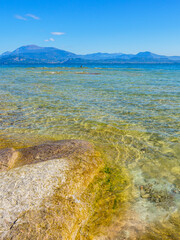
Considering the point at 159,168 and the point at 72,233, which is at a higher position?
the point at 72,233

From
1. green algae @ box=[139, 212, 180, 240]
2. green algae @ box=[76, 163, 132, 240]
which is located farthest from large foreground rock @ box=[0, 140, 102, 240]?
green algae @ box=[139, 212, 180, 240]

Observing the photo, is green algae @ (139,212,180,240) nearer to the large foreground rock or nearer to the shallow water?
the shallow water

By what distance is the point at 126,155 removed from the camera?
293 inches

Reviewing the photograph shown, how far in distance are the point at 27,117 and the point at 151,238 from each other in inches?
397

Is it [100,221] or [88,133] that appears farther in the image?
[88,133]

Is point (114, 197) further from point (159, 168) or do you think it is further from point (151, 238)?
point (159, 168)

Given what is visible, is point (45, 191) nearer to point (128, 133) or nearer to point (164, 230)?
point (164, 230)

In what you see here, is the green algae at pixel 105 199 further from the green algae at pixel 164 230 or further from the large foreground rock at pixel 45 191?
the green algae at pixel 164 230

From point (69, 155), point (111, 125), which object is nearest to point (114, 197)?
point (69, 155)

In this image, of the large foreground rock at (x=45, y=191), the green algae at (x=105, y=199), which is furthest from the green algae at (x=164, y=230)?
the large foreground rock at (x=45, y=191)

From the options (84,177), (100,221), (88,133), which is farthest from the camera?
(88,133)

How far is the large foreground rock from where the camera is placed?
369 cm

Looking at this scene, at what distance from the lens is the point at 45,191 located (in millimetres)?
4582

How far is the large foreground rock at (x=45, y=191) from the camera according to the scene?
369 centimetres
